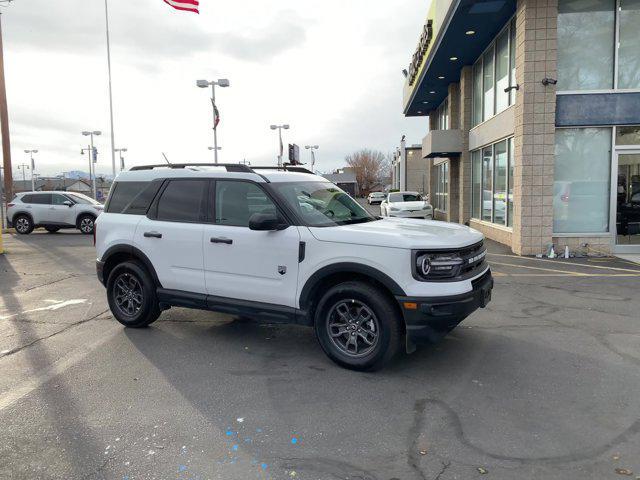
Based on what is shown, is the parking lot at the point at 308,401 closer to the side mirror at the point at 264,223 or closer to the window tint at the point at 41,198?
the side mirror at the point at 264,223

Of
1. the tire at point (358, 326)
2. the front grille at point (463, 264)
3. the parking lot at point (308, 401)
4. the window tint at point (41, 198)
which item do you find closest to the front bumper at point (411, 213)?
the parking lot at point (308, 401)

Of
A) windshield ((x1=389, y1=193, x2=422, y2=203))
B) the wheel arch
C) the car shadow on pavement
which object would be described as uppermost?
windshield ((x1=389, y1=193, x2=422, y2=203))

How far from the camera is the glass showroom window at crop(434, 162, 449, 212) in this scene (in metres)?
24.8

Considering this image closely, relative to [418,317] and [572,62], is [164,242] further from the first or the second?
[572,62]

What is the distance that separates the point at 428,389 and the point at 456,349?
1.12 meters

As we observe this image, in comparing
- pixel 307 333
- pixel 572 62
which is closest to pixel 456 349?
pixel 307 333

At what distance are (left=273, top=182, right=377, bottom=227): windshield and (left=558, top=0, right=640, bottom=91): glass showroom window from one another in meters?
8.64

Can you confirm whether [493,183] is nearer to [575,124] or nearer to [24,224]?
[575,124]

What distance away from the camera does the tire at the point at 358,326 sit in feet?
14.5

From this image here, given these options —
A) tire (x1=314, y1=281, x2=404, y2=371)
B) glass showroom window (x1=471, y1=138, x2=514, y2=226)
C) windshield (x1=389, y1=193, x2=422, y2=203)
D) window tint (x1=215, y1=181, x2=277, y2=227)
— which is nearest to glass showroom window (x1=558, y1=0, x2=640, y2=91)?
glass showroom window (x1=471, y1=138, x2=514, y2=226)

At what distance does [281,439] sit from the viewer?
343 cm

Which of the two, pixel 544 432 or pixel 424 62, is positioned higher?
pixel 424 62

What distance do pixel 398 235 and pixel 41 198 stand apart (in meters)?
19.4

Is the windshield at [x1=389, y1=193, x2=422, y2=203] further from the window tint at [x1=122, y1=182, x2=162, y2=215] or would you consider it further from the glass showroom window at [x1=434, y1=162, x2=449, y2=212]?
the window tint at [x1=122, y1=182, x2=162, y2=215]
